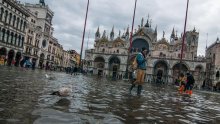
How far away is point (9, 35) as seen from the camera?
47.3m

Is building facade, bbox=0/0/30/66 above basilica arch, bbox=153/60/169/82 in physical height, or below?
above

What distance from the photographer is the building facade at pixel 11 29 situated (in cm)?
4396

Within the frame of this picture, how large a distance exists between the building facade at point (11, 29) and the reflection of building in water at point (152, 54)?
92.4ft

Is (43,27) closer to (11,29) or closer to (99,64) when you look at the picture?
(99,64)

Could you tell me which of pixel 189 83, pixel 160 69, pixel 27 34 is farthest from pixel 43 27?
pixel 189 83

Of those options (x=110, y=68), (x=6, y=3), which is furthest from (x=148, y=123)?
(x=110, y=68)

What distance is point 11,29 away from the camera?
4719cm

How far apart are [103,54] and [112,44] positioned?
5.05 m

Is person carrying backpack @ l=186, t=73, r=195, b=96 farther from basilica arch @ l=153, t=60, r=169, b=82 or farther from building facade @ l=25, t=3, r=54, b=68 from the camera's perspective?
basilica arch @ l=153, t=60, r=169, b=82

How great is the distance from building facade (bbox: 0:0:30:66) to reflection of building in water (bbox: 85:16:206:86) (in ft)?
92.4

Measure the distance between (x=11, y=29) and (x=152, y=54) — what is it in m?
40.3

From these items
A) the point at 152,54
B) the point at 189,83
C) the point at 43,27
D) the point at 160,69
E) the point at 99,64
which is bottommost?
the point at 189,83

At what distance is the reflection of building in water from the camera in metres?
69.9

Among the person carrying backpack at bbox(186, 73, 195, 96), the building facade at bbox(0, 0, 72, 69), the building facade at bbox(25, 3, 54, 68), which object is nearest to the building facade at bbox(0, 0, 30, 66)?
the building facade at bbox(0, 0, 72, 69)
